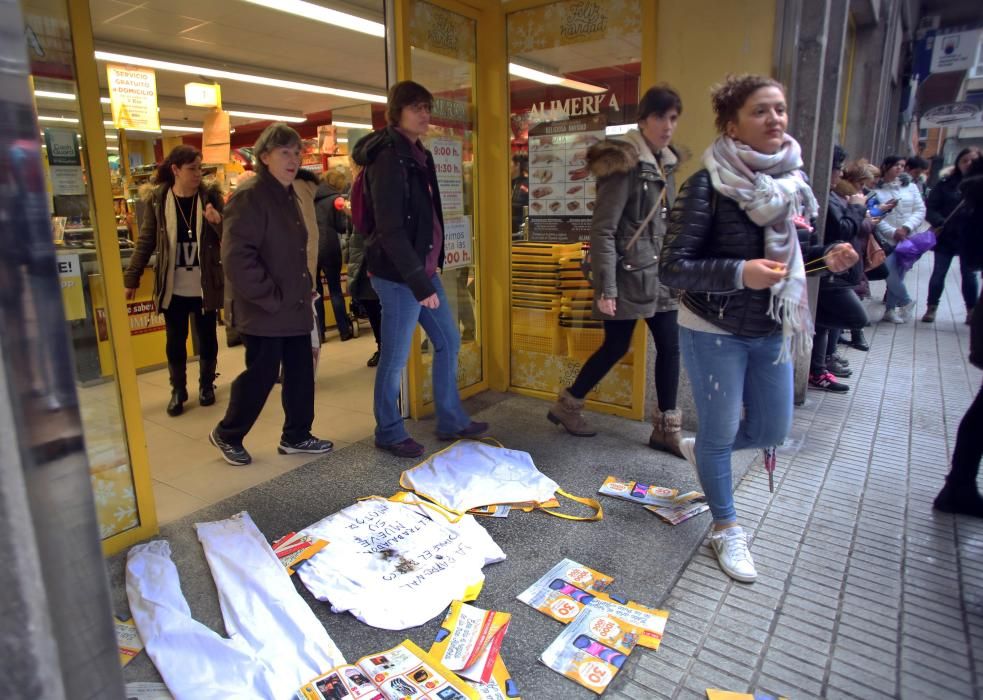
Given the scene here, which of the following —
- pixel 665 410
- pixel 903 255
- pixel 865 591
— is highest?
pixel 903 255

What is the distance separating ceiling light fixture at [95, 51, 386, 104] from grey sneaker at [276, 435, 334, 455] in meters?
6.62

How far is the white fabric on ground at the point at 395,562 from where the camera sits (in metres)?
2.15

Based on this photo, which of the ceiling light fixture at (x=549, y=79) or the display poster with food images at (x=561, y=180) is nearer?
the ceiling light fixture at (x=549, y=79)

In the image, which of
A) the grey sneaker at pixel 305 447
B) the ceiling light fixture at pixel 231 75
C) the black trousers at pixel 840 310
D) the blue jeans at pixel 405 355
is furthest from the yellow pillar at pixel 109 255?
the ceiling light fixture at pixel 231 75

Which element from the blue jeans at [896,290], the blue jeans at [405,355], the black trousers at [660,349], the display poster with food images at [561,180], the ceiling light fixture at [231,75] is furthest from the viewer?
the ceiling light fixture at [231,75]

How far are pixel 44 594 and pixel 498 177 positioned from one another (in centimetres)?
379

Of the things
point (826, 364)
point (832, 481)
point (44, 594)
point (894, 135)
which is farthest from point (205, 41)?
point (894, 135)

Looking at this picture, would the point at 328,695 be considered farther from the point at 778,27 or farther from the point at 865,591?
the point at 778,27

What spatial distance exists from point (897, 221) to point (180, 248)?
6.60 meters

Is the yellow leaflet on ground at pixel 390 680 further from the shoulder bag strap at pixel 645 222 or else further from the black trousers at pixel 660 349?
the shoulder bag strap at pixel 645 222

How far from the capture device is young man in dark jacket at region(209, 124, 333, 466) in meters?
3.04

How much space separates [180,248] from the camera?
4.11 metres

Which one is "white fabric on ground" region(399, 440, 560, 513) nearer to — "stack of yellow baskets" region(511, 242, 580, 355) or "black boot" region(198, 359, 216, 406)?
"stack of yellow baskets" region(511, 242, 580, 355)

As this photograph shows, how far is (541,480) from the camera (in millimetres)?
3066
